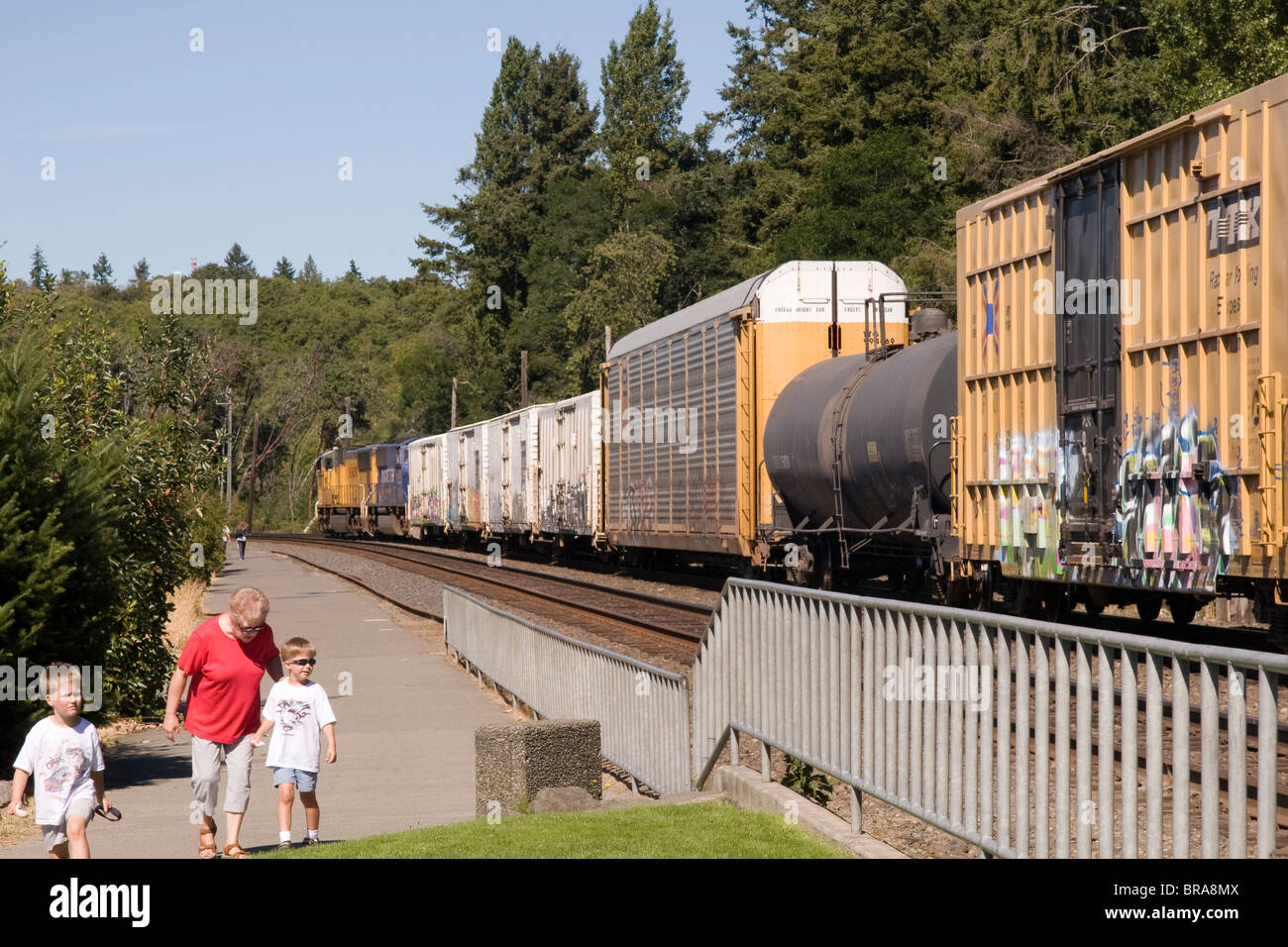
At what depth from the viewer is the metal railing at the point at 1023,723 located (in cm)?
510

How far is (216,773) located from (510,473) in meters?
38.5

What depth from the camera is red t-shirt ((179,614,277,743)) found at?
9.36 m

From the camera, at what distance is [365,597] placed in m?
35.3

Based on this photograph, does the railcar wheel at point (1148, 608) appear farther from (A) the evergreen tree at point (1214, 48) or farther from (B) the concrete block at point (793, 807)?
(A) the evergreen tree at point (1214, 48)

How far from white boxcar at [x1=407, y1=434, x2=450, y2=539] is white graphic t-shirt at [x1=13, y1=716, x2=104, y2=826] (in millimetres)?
51245

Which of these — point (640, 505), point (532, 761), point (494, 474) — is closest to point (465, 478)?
point (494, 474)

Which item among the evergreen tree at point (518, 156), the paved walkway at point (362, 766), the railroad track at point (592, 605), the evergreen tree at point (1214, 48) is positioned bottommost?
the paved walkway at point (362, 766)

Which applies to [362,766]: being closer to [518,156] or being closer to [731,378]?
[731,378]

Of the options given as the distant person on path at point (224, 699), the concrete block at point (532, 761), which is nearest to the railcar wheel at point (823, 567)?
the concrete block at point (532, 761)

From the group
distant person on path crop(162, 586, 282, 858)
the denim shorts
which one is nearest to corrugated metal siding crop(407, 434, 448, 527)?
the denim shorts

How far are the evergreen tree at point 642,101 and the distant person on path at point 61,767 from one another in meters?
82.2

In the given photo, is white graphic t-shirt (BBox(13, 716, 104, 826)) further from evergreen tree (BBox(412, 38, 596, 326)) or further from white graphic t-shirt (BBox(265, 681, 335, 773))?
evergreen tree (BBox(412, 38, 596, 326))
